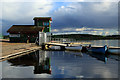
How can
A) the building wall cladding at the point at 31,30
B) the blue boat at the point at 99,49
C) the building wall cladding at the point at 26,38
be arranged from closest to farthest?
the blue boat at the point at 99,49, the building wall cladding at the point at 31,30, the building wall cladding at the point at 26,38

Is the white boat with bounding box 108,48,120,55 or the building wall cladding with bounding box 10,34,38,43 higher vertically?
the building wall cladding with bounding box 10,34,38,43

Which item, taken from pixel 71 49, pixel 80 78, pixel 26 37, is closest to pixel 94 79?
pixel 80 78

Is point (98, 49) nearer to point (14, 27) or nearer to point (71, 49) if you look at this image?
point (71, 49)

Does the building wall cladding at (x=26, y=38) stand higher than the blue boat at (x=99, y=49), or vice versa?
the building wall cladding at (x=26, y=38)

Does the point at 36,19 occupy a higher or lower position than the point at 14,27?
higher

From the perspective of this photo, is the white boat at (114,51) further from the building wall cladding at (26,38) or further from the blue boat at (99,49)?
the building wall cladding at (26,38)

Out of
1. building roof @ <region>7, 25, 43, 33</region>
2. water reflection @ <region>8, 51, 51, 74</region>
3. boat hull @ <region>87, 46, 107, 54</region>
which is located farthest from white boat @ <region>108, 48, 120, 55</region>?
building roof @ <region>7, 25, 43, 33</region>

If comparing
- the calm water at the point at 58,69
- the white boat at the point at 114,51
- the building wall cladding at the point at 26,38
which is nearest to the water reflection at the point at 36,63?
the calm water at the point at 58,69

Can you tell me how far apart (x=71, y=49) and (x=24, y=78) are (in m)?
25.6

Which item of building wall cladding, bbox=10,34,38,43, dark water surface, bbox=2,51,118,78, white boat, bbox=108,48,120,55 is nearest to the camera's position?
dark water surface, bbox=2,51,118,78

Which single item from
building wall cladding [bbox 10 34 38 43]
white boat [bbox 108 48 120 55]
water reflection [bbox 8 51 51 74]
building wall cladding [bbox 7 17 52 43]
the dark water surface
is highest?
building wall cladding [bbox 7 17 52 43]

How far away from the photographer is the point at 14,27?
4675 cm

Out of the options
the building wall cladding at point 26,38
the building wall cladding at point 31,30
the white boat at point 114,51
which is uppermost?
the building wall cladding at point 31,30

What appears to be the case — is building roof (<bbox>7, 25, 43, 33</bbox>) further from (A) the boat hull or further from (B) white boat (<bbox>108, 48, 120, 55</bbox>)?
(B) white boat (<bbox>108, 48, 120, 55</bbox>)
